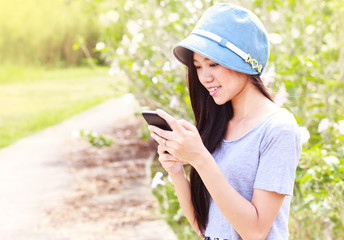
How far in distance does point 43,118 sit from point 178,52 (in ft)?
27.3

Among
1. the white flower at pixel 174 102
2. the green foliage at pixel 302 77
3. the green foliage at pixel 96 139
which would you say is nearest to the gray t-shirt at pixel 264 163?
the green foliage at pixel 302 77

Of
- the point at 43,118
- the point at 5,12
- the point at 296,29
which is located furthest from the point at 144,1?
the point at 5,12

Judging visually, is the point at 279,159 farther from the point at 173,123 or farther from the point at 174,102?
the point at 174,102

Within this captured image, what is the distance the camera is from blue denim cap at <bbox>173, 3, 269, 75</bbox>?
1543 mm

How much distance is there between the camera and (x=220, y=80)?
1.60 meters

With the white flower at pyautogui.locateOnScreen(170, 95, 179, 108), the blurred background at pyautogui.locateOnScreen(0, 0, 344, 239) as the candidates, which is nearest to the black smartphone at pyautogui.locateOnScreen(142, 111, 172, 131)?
the blurred background at pyautogui.locateOnScreen(0, 0, 344, 239)

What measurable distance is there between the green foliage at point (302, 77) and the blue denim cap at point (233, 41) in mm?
997

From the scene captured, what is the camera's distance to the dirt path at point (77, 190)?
13.7 feet

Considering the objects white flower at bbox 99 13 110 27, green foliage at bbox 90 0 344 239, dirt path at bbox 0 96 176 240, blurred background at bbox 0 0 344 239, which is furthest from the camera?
white flower at bbox 99 13 110 27

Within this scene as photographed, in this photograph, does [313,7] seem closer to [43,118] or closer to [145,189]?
[145,189]

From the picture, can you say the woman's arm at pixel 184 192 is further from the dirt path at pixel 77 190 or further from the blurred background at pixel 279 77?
the dirt path at pixel 77 190

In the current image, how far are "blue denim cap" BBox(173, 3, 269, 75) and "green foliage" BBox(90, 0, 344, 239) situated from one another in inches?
39.3

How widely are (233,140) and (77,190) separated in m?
3.75

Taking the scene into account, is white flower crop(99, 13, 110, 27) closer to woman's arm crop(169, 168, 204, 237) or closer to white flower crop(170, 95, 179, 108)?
white flower crop(170, 95, 179, 108)
